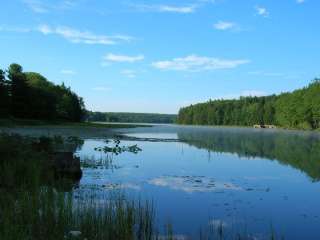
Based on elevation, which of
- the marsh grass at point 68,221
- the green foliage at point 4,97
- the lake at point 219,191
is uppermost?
the green foliage at point 4,97

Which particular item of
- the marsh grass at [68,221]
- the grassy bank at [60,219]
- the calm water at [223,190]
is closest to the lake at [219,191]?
Result: the calm water at [223,190]

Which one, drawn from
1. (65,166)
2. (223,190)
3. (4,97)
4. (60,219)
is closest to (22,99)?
(4,97)

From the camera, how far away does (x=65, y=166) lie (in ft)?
77.8

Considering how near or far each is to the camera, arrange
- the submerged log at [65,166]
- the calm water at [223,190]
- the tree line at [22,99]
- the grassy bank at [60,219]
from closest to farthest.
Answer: the grassy bank at [60,219] < the calm water at [223,190] < the submerged log at [65,166] < the tree line at [22,99]

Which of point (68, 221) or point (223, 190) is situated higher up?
point (68, 221)

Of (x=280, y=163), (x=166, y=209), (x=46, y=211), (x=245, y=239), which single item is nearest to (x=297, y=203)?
(x=166, y=209)

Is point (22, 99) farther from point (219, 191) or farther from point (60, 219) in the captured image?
point (60, 219)

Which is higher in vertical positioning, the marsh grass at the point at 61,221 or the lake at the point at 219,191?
the marsh grass at the point at 61,221

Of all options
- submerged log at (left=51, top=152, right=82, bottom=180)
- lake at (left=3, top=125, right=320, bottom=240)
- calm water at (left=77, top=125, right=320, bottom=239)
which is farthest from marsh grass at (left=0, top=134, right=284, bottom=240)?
submerged log at (left=51, top=152, right=82, bottom=180)

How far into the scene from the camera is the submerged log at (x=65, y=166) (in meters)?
23.4

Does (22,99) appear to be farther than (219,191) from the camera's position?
Yes

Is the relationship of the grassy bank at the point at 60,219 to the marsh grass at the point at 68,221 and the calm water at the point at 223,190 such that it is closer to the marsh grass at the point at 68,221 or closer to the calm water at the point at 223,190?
the marsh grass at the point at 68,221

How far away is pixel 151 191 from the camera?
65.9ft

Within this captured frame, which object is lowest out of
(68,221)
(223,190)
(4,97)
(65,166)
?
(223,190)
